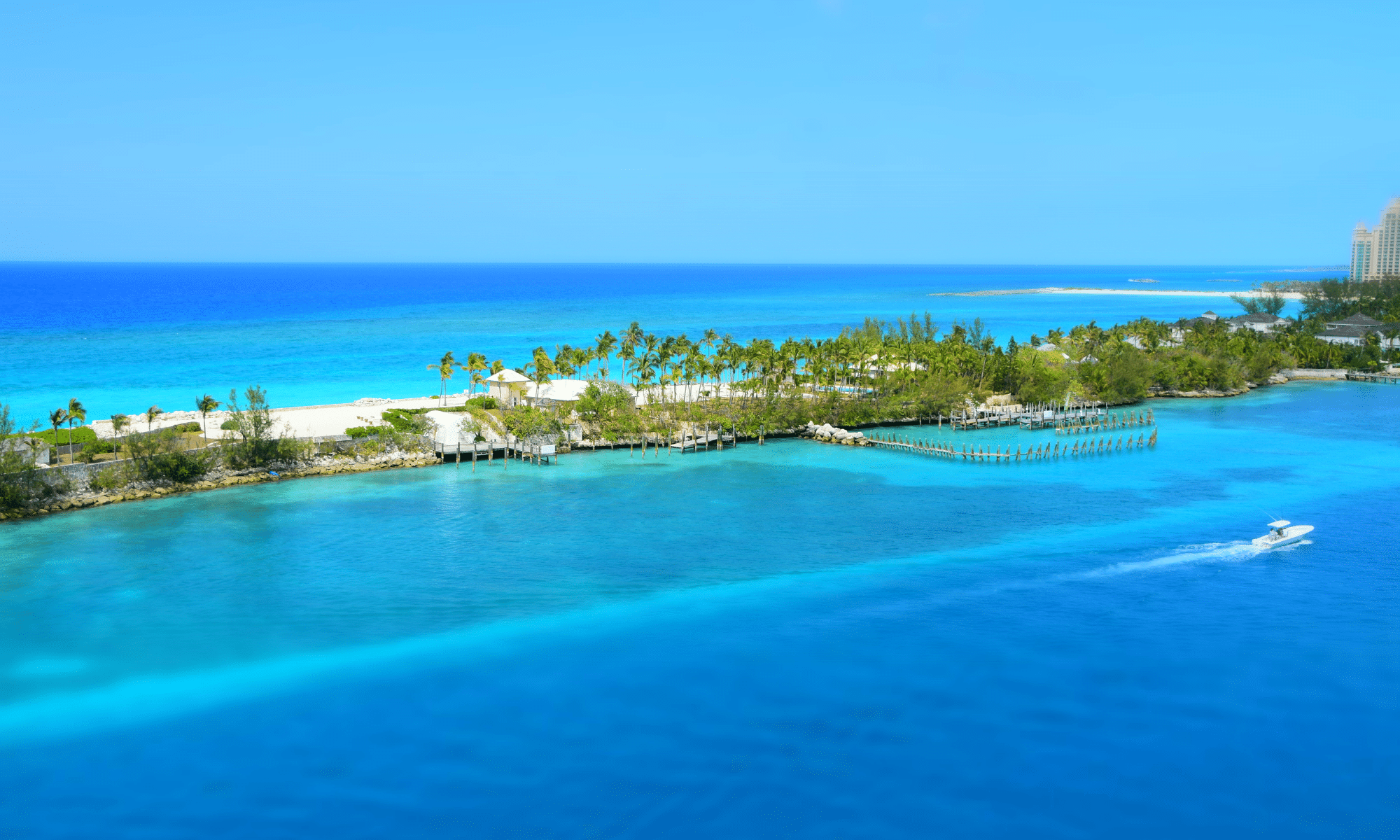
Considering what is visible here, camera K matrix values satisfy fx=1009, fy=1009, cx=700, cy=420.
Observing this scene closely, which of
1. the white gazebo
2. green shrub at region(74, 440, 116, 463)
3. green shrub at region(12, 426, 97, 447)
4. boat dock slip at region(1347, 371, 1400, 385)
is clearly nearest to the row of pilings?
the white gazebo

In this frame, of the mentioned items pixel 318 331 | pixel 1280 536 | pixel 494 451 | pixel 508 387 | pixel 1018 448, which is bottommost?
pixel 1280 536

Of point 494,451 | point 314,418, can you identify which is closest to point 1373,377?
point 494,451

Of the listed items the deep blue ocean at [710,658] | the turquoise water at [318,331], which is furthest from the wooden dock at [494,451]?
the turquoise water at [318,331]

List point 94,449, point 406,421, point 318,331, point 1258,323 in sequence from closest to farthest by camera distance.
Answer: point 94,449, point 406,421, point 1258,323, point 318,331

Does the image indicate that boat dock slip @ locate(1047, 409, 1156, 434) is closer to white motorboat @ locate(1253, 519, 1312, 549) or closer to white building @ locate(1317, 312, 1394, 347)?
white motorboat @ locate(1253, 519, 1312, 549)

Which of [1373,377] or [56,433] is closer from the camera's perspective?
[56,433]

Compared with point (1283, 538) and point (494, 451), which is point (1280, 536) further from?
point (494, 451)

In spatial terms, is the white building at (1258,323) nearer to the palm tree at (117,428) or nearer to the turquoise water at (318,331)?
the turquoise water at (318,331)

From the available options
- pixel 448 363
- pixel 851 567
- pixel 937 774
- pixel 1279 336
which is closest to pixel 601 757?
pixel 937 774
